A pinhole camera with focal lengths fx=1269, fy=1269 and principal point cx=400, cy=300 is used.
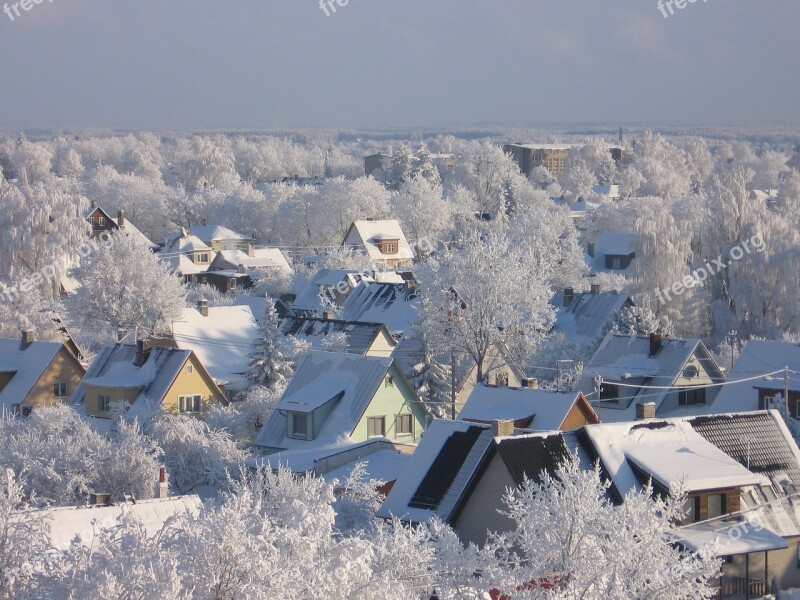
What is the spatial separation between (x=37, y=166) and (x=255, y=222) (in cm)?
6085

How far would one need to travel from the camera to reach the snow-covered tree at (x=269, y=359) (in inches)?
1494

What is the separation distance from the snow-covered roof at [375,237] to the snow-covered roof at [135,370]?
42345 millimetres

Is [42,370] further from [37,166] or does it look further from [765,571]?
[37,166]

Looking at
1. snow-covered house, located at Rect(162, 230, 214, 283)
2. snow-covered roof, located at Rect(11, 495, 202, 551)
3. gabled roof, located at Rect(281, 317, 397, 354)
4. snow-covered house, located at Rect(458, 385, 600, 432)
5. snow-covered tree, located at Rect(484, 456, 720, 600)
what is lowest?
snow-covered roof, located at Rect(11, 495, 202, 551)

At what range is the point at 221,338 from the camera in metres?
42.8

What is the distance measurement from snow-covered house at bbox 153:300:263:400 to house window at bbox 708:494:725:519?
20.3 m

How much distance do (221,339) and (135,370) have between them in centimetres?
706

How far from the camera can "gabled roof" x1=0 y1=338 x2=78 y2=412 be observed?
37625mm

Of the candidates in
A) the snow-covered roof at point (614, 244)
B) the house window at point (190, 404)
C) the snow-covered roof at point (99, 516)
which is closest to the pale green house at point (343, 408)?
the house window at point (190, 404)

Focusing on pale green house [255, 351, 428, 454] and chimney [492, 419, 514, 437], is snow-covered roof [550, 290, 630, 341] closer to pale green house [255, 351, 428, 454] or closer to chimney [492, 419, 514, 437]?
pale green house [255, 351, 428, 454]

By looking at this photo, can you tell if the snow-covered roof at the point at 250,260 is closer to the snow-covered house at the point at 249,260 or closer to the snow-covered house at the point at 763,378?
the snow-covered house at the point at 249,260

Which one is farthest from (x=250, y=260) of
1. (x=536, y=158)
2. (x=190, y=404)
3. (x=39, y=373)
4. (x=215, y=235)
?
(x=536, y=158)

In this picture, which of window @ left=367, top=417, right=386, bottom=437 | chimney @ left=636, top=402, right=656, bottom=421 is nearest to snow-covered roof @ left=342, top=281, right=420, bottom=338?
window @ left=367, top=417, right=386, bottom=437

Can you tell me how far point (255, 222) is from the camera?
328 ft
